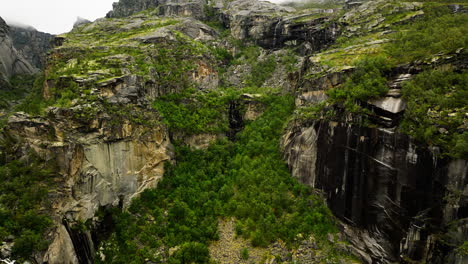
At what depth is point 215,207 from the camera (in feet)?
114

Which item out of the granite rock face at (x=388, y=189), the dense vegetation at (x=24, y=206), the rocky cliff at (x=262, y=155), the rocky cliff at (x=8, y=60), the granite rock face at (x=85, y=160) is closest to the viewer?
the dense vegetation at (x=24, y=206)

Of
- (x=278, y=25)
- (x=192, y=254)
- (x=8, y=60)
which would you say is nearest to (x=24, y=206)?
(x=192, y=254)

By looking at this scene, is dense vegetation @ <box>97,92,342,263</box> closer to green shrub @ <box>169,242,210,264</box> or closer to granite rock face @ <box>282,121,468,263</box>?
green shrub @ <box>169,242,210,264</box>

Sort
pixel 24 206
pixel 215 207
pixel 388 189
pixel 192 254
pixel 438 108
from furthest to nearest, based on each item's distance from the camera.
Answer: pixel 215 207 → pixel 192 254 → pixel 388 189 → pixel 438 108 → pixel 24 206

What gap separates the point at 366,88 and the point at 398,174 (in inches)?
396

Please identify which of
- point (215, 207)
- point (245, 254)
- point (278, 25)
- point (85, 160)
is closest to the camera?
point (245, 254)

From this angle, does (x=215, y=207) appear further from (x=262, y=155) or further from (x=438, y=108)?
(x=438, y=108)

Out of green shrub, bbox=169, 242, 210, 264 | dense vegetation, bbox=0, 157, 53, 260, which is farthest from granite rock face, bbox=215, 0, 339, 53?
dense vegetation, bbox=0, 157, 53, 260

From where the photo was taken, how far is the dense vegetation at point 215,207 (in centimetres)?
3025

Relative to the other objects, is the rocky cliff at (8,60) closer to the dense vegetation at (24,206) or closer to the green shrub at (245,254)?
the dense vegetation at (24,206)

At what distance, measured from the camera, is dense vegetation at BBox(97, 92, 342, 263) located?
30.2 meters

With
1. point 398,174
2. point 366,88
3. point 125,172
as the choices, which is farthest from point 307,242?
point 125,172

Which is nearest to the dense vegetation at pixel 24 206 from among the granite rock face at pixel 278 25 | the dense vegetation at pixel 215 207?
the dense vegetation at pixel 215 207

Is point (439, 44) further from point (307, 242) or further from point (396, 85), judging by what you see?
point (307, 242)
